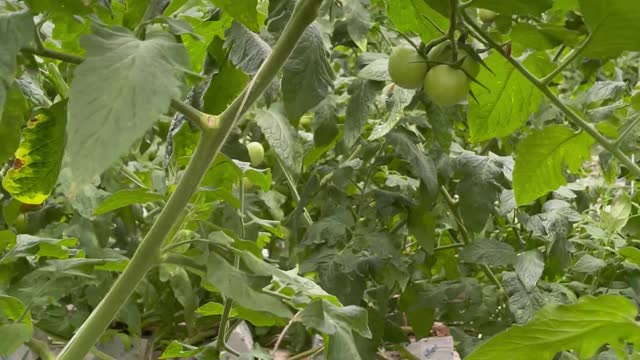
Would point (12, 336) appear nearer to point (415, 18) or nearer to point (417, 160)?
point (415, 18)

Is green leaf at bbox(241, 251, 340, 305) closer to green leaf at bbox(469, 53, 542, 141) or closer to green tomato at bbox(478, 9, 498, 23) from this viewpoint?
green leaf at bbox(469, 53, 542, 141)

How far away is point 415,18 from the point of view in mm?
748

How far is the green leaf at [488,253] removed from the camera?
1.11 meters

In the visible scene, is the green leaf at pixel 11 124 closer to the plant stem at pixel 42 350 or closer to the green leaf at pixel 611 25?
the plant stem at pixel 42 350

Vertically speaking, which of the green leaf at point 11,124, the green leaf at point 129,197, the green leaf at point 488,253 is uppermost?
the green leaf at point 11,124

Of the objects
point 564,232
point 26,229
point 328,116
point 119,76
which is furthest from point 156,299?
point 119,76

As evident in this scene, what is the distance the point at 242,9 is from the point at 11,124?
0.20 meters

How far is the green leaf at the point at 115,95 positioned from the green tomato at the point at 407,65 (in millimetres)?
308

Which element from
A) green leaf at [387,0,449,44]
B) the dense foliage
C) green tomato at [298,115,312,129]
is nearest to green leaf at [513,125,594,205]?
the dense foliage

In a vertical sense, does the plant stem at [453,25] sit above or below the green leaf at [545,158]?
above

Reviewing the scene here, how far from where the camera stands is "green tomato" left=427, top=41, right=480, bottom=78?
2.26 feet

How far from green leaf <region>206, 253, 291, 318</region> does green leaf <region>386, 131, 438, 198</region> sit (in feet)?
1.77

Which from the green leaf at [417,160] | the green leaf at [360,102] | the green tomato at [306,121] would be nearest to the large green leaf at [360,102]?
the green leaf at [360,102]

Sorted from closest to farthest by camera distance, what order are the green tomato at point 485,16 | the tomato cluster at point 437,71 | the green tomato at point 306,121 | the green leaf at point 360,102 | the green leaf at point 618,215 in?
the tomato cluster at point 437,71, the green leaf at point 360,102, the green tomato at point 485,16, the green leaf at point 618,215, the green tomato at point 306,121
